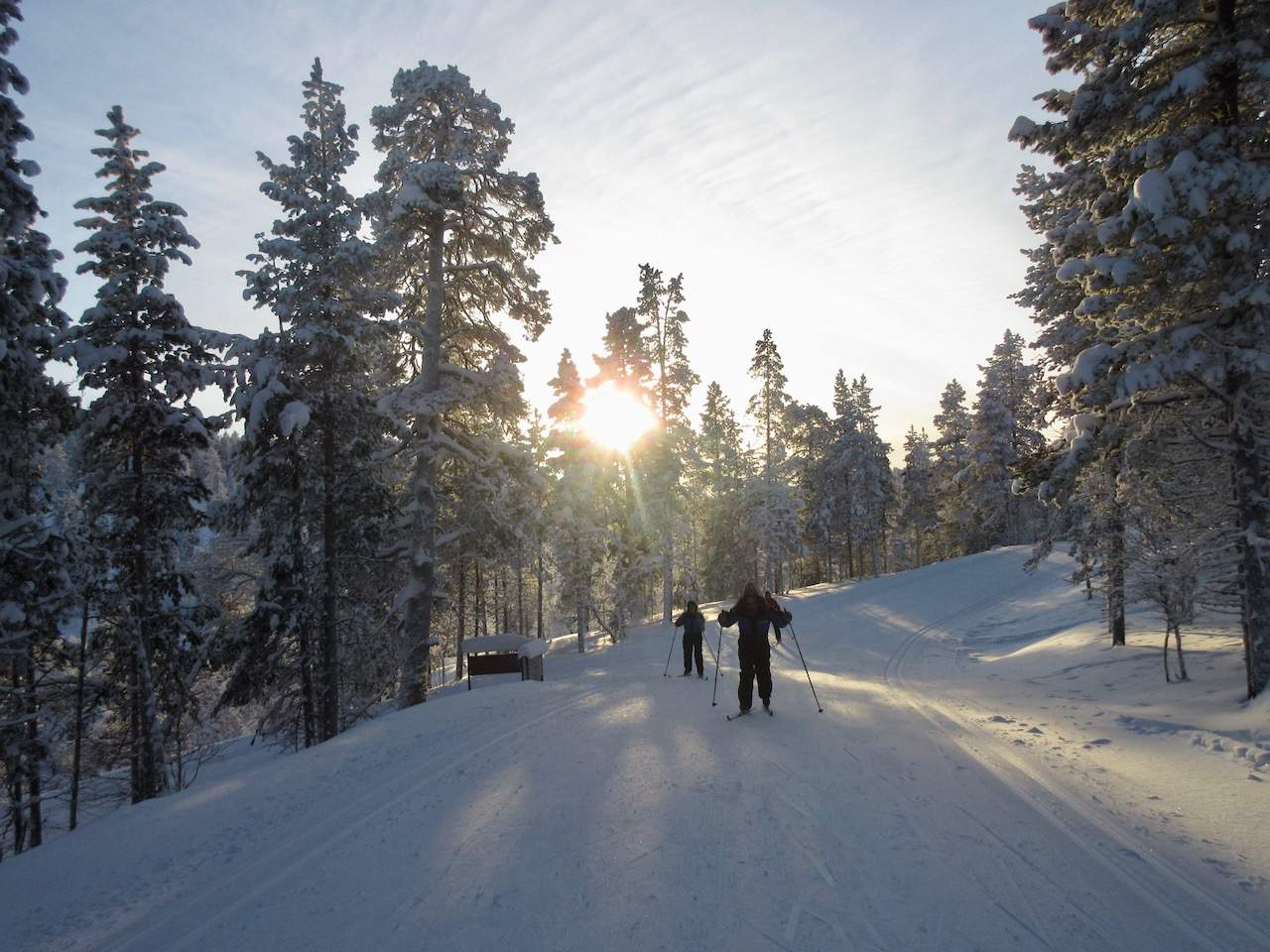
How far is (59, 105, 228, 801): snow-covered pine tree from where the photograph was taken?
1433cm

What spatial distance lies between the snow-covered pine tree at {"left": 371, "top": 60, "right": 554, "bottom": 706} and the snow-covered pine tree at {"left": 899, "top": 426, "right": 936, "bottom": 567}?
192 feet

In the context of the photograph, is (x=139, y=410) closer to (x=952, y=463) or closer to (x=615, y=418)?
(x=615, y=418)

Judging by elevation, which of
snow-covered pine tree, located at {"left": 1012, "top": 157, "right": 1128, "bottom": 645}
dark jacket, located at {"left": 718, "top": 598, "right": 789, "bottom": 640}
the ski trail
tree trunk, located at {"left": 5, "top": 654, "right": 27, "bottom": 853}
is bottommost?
tree trunk, located at {"left": 5, "top": 654, "right": 27, "bottom": 853}

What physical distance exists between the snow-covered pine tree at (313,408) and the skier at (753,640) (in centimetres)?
999

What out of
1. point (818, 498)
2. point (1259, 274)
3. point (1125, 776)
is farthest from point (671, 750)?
point (818, 498)

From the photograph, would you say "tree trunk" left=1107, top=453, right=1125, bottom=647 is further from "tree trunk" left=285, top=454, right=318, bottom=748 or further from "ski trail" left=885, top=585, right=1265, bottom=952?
"tree trunk" left=285, top=454, right=318, bottom=748

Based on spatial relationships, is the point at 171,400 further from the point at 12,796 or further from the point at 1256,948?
the point at 1256,948

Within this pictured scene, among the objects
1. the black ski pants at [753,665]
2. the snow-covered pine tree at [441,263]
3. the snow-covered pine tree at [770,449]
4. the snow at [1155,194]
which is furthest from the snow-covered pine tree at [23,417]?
the snow-covered pine tree at [770,449]

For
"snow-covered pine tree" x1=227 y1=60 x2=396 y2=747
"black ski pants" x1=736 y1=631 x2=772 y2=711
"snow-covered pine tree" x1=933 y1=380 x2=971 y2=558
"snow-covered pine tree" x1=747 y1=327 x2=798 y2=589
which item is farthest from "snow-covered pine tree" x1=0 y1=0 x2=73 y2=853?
"snow-covered pine tree" x1=933 y1=380 x2=971 y2=558

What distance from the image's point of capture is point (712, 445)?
162 feet

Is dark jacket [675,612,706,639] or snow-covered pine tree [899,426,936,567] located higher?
snow-covered pine tree [899,426,936,567]

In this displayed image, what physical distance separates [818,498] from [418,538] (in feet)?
144

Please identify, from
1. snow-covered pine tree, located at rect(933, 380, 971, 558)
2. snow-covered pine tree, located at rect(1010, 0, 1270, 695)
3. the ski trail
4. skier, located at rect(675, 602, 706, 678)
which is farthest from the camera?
snow-covered pine tree, located at rect(933, 380, 971, 558)

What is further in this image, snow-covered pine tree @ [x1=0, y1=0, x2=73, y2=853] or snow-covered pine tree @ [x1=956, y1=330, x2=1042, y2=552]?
snow-covered pine tree @ [x1=956, y1=330, x2=1042, y2=552]
